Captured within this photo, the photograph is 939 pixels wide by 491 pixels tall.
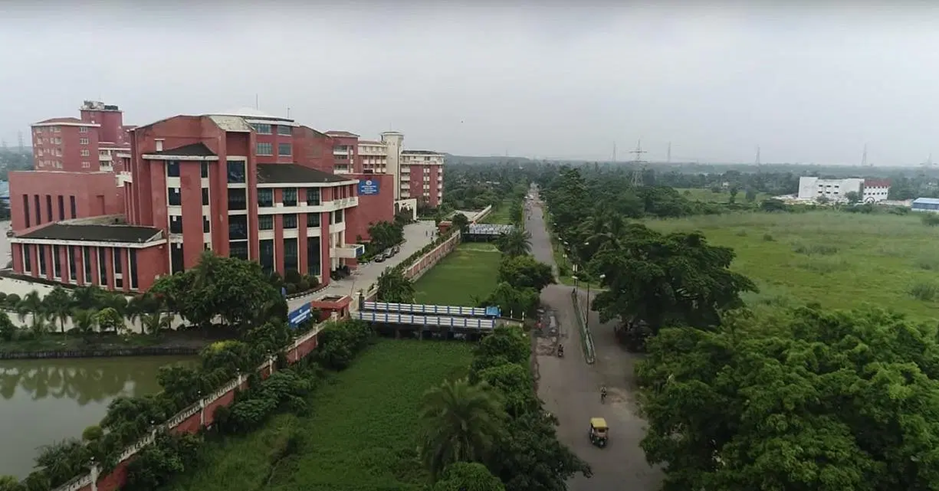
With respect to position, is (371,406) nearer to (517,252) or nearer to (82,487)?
(82,487)

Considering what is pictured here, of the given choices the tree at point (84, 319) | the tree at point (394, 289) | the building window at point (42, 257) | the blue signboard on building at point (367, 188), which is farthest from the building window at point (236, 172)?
the blue signboard on building at point (367, 188)

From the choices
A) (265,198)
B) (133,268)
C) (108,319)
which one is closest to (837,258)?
(265,198)

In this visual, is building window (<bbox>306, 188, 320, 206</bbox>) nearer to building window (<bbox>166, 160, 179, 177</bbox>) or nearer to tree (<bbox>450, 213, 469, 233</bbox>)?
building window (<bbox>166, 160, 179, 177</bbox>)

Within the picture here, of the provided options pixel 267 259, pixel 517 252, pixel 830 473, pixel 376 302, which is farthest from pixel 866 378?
pixel 517 252

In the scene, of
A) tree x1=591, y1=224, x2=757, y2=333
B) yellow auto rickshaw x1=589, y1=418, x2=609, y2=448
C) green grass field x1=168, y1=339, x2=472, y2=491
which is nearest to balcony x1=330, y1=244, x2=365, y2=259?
green grass field x1=168, y1=339, x2=472, y2=491

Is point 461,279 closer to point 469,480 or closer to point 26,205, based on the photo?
point 469,480
